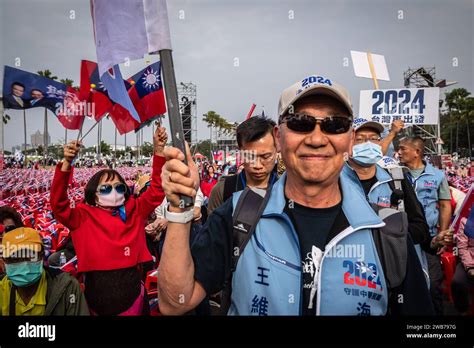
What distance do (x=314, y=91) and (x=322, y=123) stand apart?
14cm

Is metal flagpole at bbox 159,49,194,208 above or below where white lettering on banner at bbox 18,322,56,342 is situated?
above

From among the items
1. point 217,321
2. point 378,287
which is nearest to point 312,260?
point 378,287

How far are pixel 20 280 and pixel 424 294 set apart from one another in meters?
2.53

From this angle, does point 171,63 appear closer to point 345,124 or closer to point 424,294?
point 345,124

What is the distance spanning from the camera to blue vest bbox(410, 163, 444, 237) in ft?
12.3

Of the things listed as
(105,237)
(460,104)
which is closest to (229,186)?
(105,237)

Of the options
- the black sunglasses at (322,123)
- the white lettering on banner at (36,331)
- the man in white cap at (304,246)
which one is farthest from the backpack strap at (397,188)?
the white lettering on banner at (36,331)

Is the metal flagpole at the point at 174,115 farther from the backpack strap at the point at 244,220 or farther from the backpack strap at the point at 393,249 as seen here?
the backpack strap at the point at 393,249

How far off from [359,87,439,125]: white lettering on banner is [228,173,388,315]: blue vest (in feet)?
16.0

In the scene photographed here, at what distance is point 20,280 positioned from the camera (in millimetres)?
2520

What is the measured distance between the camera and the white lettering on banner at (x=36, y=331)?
95.1 inches

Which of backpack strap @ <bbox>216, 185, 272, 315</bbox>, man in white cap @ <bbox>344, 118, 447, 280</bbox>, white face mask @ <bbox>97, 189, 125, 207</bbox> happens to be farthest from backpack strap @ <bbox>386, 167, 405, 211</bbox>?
white face mask @ <bbox>97, 189, 125, 207</bbox>

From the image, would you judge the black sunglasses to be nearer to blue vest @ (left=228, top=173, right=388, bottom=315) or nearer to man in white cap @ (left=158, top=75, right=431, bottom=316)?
man in white cap @ (left=158, top=75, right=431, bottom=316)

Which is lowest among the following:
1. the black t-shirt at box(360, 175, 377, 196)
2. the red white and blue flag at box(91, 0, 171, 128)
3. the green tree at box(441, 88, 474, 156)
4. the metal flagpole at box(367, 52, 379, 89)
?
the black t-shirt at box(360, 175, 377, 196)
